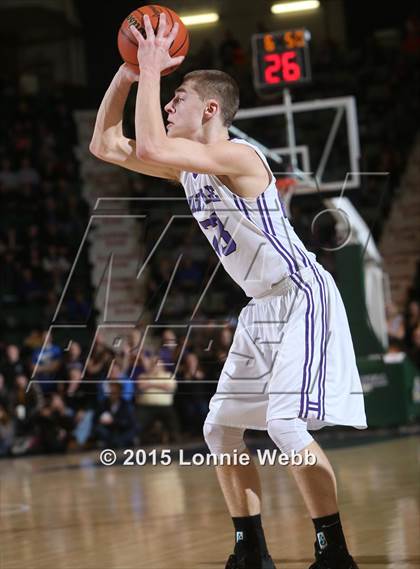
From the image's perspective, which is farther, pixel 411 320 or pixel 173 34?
pixel 411 320

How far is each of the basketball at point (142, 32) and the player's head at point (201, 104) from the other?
12cm

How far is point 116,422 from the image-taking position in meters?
14.4

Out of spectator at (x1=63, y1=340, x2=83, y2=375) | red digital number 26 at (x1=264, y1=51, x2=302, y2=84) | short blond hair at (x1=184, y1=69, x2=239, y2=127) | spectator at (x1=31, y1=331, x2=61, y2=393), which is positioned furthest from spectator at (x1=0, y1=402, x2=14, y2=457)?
short blond hair at (x1=184, y1=69, x2=239, y2=127)

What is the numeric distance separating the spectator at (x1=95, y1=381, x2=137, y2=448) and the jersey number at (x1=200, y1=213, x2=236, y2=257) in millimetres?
9728

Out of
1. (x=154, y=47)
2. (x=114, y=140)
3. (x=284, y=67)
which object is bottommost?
(x=114, y=140)

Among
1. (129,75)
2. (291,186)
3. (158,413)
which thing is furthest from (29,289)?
(129,75)

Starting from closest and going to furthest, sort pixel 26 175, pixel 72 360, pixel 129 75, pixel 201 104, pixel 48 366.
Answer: pixel 201 104 < pixel 129 75 < pixel 72 360 < pixel 48 366 < pixel 26 175

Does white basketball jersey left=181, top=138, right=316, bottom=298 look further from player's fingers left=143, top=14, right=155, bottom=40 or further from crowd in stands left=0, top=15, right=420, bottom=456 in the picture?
crowd in stands left=0, top=15, right=420, bottom=456

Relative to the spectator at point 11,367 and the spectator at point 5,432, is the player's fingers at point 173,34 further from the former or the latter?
the spectator at point 11,367

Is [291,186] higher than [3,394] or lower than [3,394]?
higher

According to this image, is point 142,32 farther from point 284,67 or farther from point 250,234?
point 284,67

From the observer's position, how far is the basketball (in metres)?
4.51

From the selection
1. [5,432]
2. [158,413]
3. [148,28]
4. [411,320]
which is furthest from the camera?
[5,432]

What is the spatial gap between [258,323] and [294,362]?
0.29m
